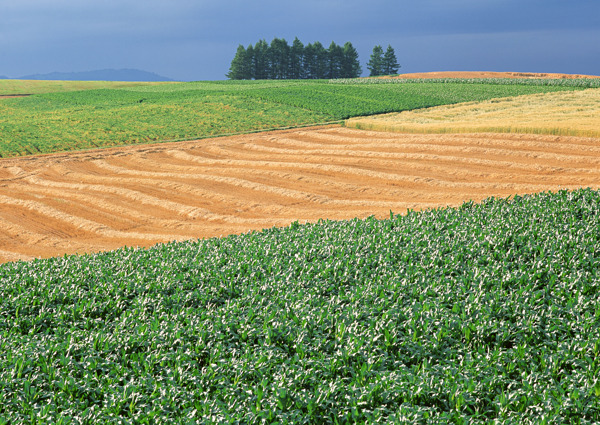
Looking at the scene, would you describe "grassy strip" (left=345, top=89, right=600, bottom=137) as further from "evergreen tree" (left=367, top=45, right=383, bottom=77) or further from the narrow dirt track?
"evergreen tree" (left=367, top=45, right=383, bottom=77)

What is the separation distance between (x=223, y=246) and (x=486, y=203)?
24.9ft

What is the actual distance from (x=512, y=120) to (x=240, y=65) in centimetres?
9097

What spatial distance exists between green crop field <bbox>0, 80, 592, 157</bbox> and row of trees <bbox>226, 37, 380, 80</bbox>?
152ft

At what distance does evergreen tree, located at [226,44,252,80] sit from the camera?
116 meters

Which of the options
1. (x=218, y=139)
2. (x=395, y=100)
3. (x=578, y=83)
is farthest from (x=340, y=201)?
(x=578, y=83)

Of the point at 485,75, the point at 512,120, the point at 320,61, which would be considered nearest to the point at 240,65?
the point at 320,61

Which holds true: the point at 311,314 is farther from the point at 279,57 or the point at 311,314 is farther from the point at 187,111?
the point at 279,57

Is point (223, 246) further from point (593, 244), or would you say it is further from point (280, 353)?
point (593, 244)

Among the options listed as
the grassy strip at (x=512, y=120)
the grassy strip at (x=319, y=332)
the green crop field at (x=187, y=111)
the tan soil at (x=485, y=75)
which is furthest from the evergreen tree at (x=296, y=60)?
the grassy strip at (x=319, y=332)

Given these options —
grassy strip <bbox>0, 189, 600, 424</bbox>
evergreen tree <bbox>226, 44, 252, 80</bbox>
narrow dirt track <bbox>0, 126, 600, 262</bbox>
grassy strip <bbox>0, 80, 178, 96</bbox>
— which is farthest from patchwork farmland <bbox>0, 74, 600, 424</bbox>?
evergreen tree <bbox>226, 44, 252, 80</bbox>

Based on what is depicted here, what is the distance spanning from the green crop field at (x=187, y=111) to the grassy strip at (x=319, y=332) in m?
31.9

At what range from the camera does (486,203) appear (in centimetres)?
1446

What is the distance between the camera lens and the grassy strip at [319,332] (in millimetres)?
5531

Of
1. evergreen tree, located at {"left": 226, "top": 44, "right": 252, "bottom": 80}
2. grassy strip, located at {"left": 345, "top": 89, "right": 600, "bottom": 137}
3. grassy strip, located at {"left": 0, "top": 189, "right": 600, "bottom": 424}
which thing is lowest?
grassy strip, located at {"left": 0, "top": 189, "right": 600, "bottom": 424}
